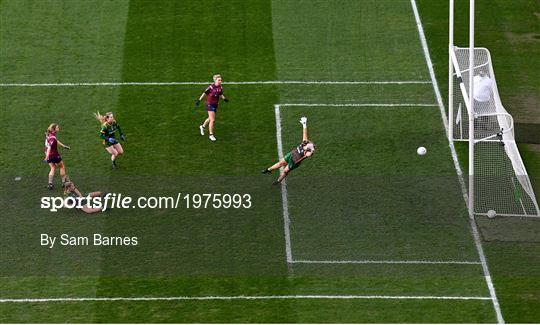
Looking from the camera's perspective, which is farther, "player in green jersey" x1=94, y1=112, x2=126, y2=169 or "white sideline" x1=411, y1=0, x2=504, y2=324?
"player in green jersey" x1=94, y1=112, x2=126, y2=169

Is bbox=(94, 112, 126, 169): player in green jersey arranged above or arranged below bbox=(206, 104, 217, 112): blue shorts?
below

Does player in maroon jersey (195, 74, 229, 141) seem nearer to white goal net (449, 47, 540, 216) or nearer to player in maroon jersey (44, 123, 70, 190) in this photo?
player in maroon jersey (44, 123, 70, 190)

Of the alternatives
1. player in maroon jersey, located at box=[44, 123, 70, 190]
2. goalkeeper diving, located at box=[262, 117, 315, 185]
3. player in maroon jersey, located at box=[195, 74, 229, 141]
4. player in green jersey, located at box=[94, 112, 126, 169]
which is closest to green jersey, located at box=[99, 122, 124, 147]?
player in green jersey, located at box=[94, 112, 126, 169]

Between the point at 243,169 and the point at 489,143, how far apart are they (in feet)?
20.3

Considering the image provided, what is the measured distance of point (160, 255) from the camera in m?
27.4

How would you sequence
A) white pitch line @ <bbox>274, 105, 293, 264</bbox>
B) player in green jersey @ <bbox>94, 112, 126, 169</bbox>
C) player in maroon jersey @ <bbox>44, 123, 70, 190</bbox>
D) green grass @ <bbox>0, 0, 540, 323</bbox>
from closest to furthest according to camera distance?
green grass @ <bbox>0, 0, 540, 323</bbox>, white pitch line @ <bbox>274, 105, 293, 264</bbox>, player in maroon jersey @ <bbox>44, 123, 70, 190</bbox>, player in green jersey @ <bbox>94, 112, 126, 169</bbox>

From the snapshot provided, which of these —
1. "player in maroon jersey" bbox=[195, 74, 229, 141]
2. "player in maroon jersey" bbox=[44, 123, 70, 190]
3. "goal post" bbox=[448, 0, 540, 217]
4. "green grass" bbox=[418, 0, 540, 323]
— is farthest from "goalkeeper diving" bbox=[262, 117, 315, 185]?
"player in maroon jersey" bbox=[44, 123, 70, 190]

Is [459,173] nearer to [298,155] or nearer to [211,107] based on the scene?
[298,155]

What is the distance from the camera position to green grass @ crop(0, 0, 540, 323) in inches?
1031

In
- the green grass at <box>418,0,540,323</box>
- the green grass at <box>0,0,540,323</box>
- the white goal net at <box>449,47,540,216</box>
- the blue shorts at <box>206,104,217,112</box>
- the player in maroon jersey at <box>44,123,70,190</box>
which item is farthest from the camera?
the blue shorts at <box>206,104,217,112</box>

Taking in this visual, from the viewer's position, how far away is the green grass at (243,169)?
26188 millimetres

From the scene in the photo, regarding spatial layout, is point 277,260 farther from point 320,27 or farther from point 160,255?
point 320,27

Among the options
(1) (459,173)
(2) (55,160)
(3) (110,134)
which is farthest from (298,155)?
(2) (55,160)

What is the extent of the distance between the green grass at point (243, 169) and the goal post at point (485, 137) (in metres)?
0.60
